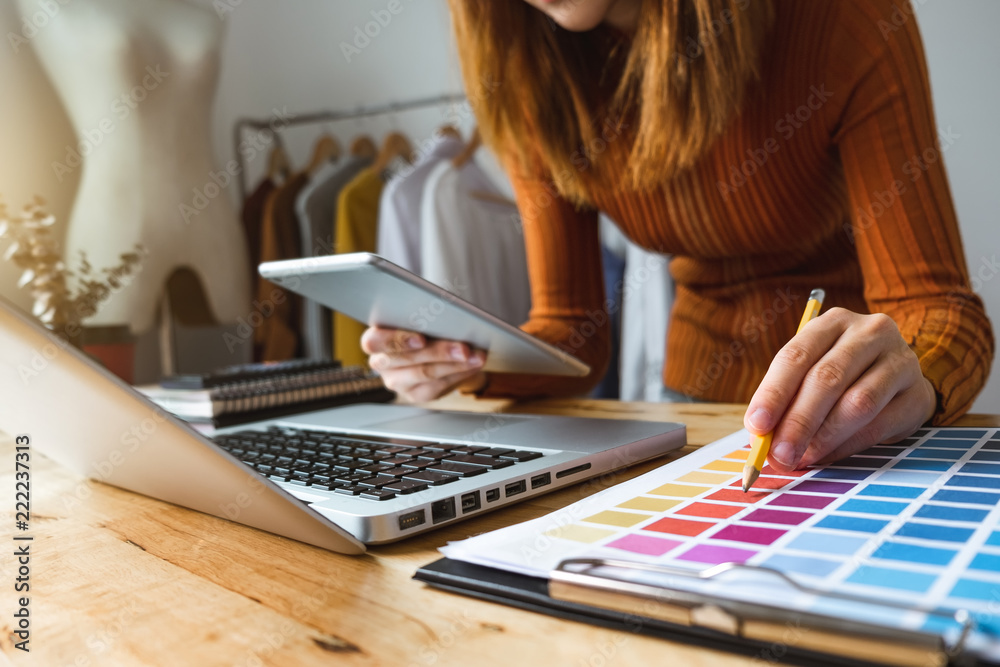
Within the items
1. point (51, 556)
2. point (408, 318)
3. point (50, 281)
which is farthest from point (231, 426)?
point (50, 281)

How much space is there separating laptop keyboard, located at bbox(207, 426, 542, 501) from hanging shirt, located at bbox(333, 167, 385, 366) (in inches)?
52.2

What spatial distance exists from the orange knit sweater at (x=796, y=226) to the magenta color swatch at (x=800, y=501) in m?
0.23

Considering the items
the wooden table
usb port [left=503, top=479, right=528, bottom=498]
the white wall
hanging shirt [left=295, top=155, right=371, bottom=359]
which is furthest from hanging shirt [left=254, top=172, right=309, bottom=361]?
usb port [left=503, top=479, right=528, bottom=498]

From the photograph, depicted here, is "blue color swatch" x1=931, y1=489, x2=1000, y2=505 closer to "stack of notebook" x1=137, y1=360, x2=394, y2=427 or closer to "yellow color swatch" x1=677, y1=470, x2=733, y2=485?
"yellow color swatch" x1=677, y1=470, x2=733, y2=485

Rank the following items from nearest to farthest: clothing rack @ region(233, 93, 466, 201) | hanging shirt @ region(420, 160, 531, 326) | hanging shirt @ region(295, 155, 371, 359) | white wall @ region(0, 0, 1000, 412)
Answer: white wall @ region(0, 0, 1000, 412), hanging shirt @ region(420, 160, 531, 326), hanging shirt @ region(295, 155, 371, 359), clothing rack @ region(233, 93, 466, 201)

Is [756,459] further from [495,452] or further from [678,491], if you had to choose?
[495,452]

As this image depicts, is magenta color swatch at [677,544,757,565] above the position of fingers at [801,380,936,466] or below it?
below

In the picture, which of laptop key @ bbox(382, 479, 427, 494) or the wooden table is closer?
the wooden table

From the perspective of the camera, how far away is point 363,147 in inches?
89.6

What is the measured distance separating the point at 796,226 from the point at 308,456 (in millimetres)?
642

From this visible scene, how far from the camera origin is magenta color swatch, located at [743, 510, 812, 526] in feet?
1.07

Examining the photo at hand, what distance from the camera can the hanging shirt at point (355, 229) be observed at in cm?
194

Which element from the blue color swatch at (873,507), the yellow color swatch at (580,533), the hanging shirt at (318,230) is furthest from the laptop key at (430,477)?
the hanging shirt at (318,230)

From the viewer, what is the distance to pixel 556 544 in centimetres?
32
